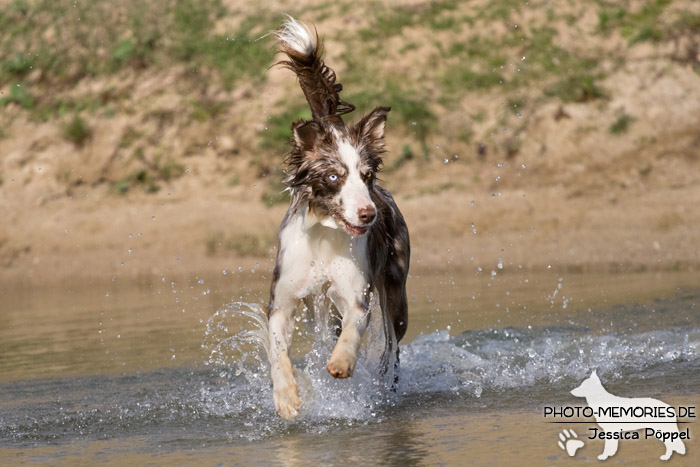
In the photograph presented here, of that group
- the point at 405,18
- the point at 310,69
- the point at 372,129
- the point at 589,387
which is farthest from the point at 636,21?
the point at 589,387

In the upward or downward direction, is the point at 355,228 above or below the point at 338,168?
below

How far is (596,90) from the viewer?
49.1 ft

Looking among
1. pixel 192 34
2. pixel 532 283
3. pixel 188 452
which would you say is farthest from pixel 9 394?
pixel 192 34

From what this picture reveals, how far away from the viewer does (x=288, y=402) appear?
5.55 m

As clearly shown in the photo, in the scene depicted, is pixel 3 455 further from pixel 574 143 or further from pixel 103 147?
pixel 103 147

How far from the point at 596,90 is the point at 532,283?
494cm

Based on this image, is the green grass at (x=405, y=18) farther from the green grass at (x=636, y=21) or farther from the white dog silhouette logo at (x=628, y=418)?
the white dog silhouette logo at (x=628, y=418)

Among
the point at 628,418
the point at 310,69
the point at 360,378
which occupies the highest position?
the point at 310,69

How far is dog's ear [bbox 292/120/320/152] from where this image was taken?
226 inches

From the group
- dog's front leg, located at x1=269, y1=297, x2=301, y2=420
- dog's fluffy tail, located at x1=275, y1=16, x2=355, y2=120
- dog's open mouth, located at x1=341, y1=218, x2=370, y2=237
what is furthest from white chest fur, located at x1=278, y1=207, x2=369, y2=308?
dog's fluffy tail, located at x1=275, y1=16, x2=355, y2=120

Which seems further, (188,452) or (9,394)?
(9,394)

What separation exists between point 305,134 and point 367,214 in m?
0.65

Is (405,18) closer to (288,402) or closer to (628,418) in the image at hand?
(288,402)

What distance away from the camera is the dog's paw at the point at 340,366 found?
5.42 meters
